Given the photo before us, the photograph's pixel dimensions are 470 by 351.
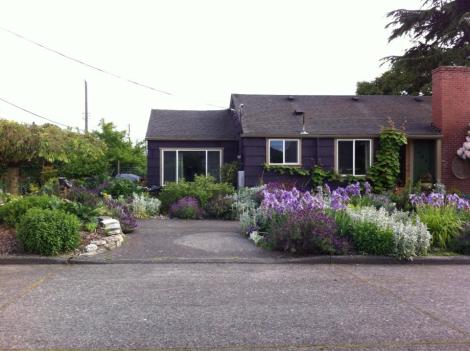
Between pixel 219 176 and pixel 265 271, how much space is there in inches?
483

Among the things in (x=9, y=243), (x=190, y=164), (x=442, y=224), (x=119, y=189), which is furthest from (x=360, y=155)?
(x=9, y=243)

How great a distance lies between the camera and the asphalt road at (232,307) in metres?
4.85

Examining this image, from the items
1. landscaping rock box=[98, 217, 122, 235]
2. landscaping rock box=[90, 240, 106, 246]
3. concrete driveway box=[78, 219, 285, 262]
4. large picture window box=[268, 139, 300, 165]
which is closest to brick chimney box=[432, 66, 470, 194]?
large picture window box=[268, 139, 300, 165]

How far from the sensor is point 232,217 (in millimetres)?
15312

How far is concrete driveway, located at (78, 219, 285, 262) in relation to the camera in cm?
927

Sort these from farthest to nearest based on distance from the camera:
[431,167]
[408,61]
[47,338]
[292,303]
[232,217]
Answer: [408,61], [431,167], [232,217], [292,303], [47,338]

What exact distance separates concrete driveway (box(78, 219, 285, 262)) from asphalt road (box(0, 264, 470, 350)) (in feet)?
2.18

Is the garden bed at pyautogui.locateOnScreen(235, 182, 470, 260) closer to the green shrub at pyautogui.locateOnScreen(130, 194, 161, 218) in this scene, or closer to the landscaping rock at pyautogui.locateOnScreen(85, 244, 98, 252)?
the landscaping rock at pyautogui.locateOnScreen(85, 244, 98, 252)

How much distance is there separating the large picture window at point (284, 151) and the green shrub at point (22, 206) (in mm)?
9607

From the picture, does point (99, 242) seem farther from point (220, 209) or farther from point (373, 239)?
point (220, 209)

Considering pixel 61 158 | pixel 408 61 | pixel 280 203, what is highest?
pixel 408 61

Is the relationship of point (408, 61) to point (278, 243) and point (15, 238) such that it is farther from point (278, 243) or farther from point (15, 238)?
point (15, 238)

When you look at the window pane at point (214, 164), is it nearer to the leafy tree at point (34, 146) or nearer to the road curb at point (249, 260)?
the leafy tree at point (34, 146)

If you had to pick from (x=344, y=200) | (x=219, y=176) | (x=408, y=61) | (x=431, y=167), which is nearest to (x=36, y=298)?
(x=344, y=200)
